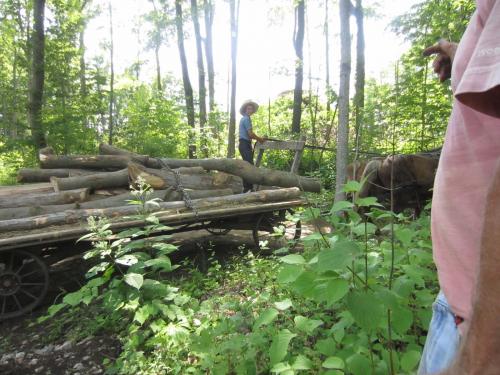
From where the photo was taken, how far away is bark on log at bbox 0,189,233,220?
4926mm

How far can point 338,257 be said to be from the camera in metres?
1.33

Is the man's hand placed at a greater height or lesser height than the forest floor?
greater

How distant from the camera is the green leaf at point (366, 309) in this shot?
4.59 ft

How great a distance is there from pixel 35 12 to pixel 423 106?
11.5 m

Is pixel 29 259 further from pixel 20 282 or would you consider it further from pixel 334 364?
pixel 334 364

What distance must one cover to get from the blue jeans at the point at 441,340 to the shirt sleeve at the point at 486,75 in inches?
23.2

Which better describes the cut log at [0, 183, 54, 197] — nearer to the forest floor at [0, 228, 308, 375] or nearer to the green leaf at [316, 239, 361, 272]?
the forest floor at [0, 228, 308, 375]

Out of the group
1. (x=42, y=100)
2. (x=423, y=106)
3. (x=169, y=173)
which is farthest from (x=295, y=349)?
(x=42, y=100)

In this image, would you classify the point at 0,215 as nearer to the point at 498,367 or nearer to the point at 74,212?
the point at 74,212

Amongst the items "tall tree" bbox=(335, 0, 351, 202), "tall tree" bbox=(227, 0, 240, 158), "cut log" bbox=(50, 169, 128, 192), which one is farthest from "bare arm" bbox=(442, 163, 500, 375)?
"tall tree" bbox=(227, 0, 240, 158)

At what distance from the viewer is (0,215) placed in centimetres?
485

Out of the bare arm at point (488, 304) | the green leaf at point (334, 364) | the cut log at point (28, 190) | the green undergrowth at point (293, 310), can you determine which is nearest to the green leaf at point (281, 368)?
the green undergrowth at point (293, 310)

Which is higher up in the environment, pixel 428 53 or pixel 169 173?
pixel 428 53

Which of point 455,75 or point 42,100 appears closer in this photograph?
point 455,75
